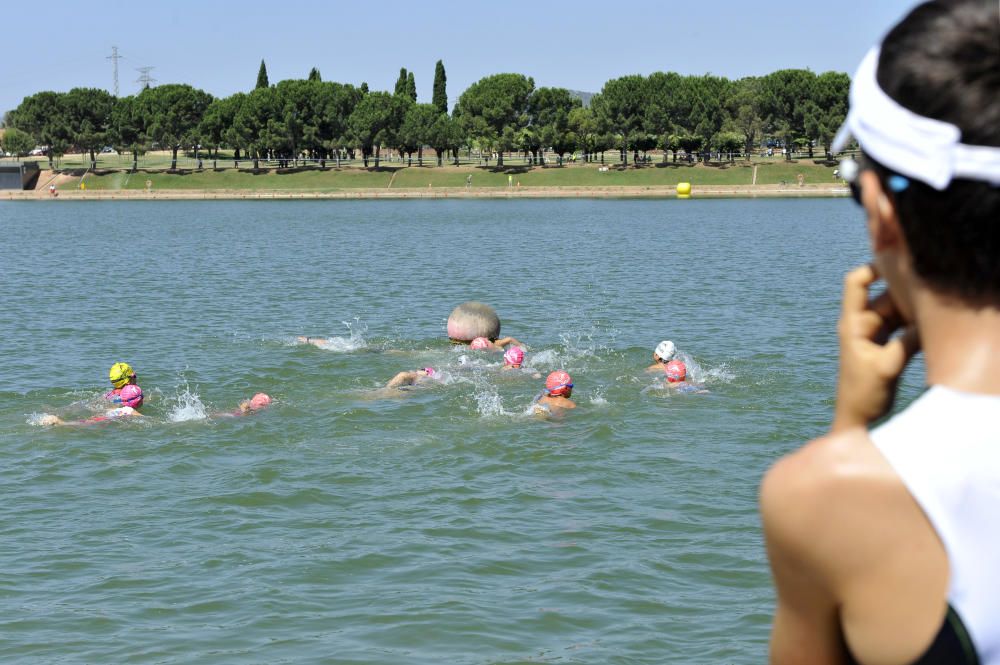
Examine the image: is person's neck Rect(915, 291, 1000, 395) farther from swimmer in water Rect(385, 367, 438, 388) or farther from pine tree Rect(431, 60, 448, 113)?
pine tree Rect(431, 60, 448, 113)

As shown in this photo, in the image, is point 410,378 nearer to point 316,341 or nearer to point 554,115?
point 316,341

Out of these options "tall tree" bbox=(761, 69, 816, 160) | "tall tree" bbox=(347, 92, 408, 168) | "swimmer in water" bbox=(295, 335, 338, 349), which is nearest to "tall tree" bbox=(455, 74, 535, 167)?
"tall tree" bbox=(347, 92, 408, 168)

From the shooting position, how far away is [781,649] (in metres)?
2.06

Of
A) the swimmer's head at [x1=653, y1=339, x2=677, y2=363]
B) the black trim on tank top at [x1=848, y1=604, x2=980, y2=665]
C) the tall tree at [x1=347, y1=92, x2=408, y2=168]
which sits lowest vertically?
the swimmer's head at [x1=653, y1=339, x2=677, y2=363]

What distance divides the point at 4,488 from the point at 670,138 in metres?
115

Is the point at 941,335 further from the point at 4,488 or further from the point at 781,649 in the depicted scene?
the point at 4,488

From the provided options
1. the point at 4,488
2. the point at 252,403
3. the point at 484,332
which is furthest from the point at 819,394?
the point at 4,488

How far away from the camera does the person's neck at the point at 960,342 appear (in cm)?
184

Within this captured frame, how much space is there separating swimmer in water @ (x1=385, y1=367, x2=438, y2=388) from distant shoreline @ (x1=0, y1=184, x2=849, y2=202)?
8891 centimetres

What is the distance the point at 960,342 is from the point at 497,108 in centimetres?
13277

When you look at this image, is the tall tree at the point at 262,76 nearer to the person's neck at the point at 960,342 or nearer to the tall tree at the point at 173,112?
the tall tree at the point at 173,112

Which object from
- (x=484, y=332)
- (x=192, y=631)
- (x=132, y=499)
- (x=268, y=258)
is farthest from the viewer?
(x=268, y=258)

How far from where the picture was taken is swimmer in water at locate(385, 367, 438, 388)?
20.4 m

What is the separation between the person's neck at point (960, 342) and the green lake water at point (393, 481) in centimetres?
867
